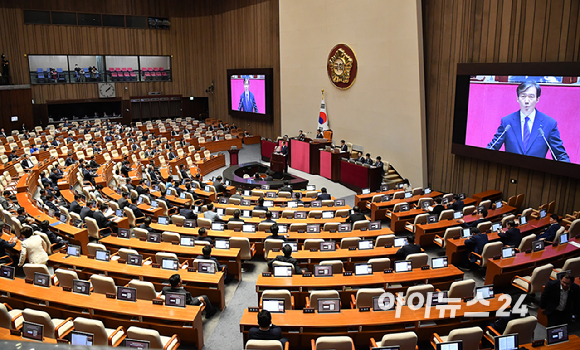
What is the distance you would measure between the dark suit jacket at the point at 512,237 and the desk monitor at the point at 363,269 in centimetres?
345

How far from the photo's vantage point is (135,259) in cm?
733

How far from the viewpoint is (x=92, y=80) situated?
28.0m

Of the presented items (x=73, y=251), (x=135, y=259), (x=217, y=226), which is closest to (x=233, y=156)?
(x=217, y=226)

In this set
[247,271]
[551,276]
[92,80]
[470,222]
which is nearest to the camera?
[551,276]

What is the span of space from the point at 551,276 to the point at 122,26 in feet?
95.4

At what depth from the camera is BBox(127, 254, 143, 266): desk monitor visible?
7.32 metres

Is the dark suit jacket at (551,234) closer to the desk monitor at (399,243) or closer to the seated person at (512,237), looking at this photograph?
the seated person at (512,237)

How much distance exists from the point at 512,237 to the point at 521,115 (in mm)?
4829

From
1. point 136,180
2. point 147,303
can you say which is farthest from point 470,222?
point 136,180

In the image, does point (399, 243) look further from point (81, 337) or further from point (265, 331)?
point (81, 337)

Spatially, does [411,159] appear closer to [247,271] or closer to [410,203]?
[410,203]

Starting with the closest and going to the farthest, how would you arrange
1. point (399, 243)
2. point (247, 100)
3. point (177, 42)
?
point (399, 243) → point (247, 100) → point (177, 42)

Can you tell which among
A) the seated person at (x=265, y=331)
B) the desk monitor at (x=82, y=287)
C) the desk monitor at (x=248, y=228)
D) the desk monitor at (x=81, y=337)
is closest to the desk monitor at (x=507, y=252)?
the seated person at (x=265, y=331)

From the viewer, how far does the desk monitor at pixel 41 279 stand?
21.2 ft
